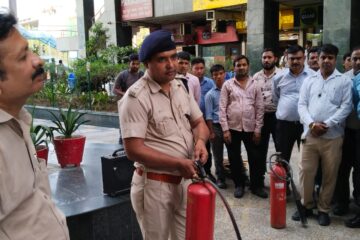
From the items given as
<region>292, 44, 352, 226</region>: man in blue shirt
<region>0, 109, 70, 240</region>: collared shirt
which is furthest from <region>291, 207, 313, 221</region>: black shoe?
<region>0, 109, 70, 240</region>: collared shirt

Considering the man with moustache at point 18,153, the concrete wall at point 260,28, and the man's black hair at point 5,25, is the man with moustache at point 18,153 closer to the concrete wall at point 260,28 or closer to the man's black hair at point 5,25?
the man's black hair at point 5,25

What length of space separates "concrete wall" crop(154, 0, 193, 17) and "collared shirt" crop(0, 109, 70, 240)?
49.7 ft

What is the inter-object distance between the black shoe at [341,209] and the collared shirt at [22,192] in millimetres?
3439

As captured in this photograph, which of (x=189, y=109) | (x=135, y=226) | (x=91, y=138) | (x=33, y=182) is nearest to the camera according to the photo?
(x=33, y=182)

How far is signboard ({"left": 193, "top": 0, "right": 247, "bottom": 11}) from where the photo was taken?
14.4 metres

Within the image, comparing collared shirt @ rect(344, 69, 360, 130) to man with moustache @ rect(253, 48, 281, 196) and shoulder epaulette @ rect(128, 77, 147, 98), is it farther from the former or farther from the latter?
shoulder epaulette @ rect(128, 77, 147, 98)

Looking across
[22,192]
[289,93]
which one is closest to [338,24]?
[289,93]

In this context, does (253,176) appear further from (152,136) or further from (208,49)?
(208,49)

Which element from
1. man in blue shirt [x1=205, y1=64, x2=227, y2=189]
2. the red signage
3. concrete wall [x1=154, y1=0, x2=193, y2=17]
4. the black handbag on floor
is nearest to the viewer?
the black handbag on floor

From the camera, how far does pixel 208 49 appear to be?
1922cm

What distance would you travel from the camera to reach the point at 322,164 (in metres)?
4.14

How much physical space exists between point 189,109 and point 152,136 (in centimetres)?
33

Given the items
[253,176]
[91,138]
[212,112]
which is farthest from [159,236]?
[91,138]

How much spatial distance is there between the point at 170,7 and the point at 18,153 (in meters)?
16.0
